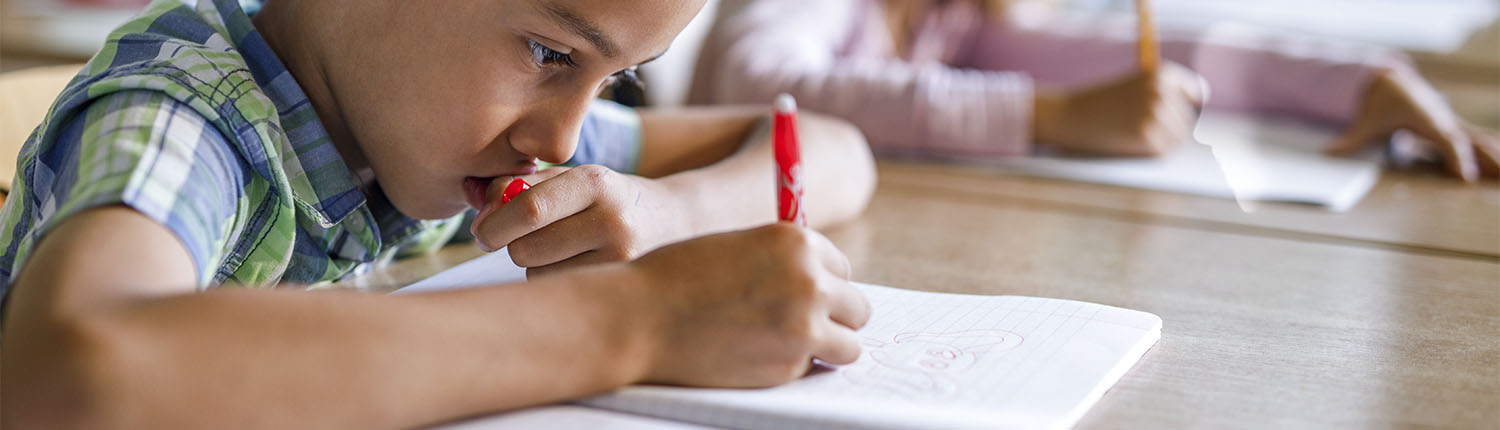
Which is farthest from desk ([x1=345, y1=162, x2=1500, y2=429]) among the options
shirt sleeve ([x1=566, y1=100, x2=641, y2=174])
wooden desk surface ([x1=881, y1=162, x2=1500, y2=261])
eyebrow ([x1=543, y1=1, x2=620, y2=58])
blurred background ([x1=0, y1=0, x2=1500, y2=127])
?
blurred background ([x1=0, y1=0, x2=1500, y2=127])

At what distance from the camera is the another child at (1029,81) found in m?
1.16

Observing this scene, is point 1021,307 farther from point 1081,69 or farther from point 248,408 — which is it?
point 1081,69

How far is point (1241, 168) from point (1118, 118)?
11cm

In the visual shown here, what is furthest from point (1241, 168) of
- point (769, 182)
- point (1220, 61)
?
Answer: point (769, 182)

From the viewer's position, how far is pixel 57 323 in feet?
1.28

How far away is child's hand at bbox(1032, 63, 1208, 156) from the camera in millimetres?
1134

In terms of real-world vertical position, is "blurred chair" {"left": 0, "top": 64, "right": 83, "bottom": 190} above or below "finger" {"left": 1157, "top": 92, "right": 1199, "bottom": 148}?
above

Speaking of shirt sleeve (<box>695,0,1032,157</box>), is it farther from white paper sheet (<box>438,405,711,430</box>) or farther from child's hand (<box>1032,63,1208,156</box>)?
white paper sheet (<box>438,405,711,430</box>)

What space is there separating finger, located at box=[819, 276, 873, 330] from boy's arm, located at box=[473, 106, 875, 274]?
14 centimetres

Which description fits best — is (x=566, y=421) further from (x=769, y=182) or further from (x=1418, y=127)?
(x=1418, y=127)

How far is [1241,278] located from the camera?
0.73 metres

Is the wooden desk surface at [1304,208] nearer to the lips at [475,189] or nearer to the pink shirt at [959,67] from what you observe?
the pink shirt at [959,67]

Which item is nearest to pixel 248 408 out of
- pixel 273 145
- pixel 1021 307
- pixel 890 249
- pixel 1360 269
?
pixel 273 145

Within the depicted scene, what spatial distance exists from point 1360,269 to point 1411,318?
118mm
